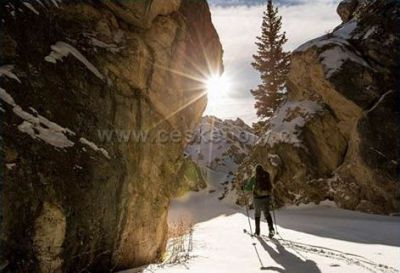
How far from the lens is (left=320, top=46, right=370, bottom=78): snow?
20875 millimetres

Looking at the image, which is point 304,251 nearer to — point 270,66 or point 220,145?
point 270,66

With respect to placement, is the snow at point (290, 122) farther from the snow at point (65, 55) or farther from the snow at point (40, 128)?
the snow at point (40, 128)

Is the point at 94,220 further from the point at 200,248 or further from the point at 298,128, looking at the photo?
the point at 298,128

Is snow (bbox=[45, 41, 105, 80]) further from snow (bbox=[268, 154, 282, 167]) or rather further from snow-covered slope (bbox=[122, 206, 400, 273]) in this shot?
snow (bbox=[268, 154, 282, 167])

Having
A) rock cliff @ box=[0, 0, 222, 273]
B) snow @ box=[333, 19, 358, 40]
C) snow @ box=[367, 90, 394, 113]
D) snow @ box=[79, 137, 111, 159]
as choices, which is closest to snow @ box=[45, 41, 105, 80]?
rock cliff @ box=[0, 0, 222, 273]

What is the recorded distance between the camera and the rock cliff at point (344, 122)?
1792 cm

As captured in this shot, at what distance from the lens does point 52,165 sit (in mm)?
7109

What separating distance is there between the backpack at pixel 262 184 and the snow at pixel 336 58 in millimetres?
12374

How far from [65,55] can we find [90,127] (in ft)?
6.35

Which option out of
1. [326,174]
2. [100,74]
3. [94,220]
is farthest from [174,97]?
[326,174]

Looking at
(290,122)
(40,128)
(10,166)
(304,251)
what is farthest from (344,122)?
(10,166)

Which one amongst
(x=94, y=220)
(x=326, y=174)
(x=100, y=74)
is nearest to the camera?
(x=94, y=220)

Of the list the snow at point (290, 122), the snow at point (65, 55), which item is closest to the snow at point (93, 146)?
the snow at point (65, 55)

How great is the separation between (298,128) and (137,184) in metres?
15.2
